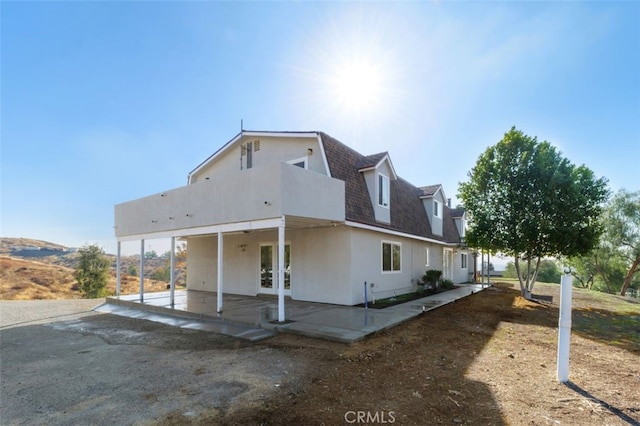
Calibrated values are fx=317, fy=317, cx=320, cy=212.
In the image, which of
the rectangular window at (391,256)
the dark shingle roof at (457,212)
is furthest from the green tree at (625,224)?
the rectangular window at (391,256)

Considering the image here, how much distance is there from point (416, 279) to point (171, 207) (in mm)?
12722

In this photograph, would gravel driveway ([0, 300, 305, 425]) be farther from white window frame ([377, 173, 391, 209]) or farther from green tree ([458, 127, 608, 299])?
green tree ([458, 127, 608, 299])

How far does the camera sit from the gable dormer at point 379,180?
13773 millimetres

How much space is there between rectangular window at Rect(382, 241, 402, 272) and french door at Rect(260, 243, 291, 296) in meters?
4.26

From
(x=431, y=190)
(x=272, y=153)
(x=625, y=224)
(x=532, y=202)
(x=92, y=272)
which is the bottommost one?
(x=92, y=272)

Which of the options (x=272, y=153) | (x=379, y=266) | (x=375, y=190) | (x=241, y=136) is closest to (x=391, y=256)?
(x=379, y=266)

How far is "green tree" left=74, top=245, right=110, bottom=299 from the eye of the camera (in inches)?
1101

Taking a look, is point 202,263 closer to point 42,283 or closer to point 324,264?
point 324,264

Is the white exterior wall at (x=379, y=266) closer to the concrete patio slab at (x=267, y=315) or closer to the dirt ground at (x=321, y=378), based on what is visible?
the concrete patio slab at (x=267, y=315)

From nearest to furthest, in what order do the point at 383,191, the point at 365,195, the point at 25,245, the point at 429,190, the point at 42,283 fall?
the point at 365,195, the point at 383,191, the point at 429,190, the point at 42,283, the point at 25,245

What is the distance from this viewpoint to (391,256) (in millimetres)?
14867

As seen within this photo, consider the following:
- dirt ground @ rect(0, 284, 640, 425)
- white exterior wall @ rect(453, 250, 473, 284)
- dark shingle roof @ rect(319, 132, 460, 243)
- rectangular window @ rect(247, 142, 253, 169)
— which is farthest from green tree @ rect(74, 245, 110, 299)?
white exterior wall @ rect(453, 250, 473, 284)

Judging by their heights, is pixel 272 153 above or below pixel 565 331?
above

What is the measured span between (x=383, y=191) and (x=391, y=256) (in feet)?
10.1
